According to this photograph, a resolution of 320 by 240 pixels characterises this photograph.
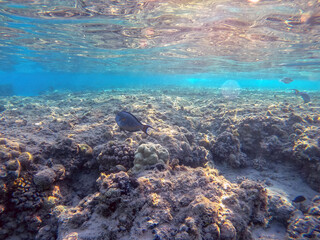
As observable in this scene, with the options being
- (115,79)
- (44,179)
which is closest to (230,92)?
(44,179)

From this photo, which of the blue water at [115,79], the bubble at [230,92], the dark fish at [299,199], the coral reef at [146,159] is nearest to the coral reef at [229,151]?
the dark fish at [299,199]

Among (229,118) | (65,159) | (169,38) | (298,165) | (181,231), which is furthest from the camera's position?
(169,38)

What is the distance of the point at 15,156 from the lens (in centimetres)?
380

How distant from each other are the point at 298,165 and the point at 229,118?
349 cm

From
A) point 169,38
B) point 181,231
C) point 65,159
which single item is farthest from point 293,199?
Answer: point 169,38

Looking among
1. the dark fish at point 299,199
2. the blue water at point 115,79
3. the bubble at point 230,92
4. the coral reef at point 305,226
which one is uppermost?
the coral reef at point 305,226

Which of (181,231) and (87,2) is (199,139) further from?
(87,2)

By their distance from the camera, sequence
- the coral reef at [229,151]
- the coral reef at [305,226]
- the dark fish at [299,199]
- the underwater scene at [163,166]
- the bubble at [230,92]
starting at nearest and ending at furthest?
the underwater scene at [163,166] < the coral reef at [305,226] < the dark fish at [299,199] < the coral reef at [229,151] < the bubble at [230,92]

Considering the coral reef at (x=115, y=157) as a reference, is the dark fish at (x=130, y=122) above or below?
above

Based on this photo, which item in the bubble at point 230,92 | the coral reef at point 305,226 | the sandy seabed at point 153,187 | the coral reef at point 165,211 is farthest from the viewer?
the bubble at point 230,92

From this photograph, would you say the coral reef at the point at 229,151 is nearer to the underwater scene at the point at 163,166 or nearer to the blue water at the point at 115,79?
the underwater scene at the point at 163,166

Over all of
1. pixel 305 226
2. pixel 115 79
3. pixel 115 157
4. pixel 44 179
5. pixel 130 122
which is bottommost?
pixel 115 79

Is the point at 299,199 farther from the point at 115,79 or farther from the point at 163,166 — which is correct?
the point at 115,79

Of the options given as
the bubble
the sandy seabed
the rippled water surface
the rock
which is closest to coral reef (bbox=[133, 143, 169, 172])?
the sandy seabed
